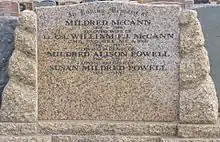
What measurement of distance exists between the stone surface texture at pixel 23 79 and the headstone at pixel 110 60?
15 cm

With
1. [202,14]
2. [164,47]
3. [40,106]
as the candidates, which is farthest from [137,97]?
[202,14]

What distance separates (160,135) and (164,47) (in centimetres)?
88

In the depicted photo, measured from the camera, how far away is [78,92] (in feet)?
21.2

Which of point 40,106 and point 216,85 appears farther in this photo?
point 216,85

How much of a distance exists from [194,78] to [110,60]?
86cm

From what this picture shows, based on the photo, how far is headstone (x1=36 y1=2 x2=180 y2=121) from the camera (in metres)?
6.38

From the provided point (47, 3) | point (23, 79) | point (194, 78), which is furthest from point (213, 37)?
A: point (47, 3)

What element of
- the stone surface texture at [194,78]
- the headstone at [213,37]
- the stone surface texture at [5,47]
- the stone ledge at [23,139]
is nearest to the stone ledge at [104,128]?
the stone ledge at [23,139]

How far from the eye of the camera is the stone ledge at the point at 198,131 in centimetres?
618

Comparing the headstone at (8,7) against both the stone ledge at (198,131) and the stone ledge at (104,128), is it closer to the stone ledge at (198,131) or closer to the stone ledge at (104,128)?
the stone ledge at (104,128)

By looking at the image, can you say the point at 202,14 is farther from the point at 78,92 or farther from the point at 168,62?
the point at 78,92

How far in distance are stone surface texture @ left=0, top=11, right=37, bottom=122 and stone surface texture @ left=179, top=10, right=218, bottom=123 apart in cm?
147

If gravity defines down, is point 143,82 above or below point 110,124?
above

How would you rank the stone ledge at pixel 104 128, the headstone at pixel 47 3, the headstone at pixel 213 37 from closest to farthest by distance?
1. the stone ledge at pixel 104 128
2. the headstone at pixel 213 37
3. the headstone at pixel 47 3
